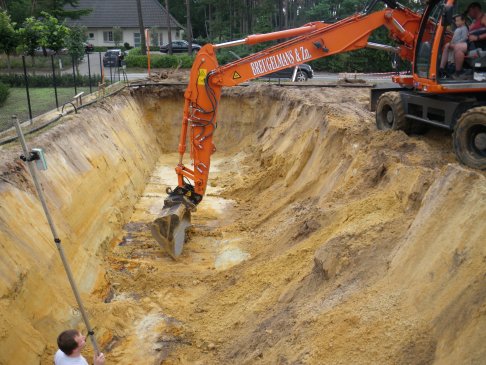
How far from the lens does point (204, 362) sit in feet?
22.1

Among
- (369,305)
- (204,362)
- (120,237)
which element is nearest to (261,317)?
(204,362)

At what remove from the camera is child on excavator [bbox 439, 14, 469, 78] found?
8531mm

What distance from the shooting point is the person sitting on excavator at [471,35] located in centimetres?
838

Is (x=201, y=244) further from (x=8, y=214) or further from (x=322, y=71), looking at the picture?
(x=322, y=71)

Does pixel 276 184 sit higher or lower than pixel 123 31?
lower

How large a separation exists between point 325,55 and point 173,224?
181 inches

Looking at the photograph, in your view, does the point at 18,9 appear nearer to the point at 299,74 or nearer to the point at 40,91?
the point at 40,91

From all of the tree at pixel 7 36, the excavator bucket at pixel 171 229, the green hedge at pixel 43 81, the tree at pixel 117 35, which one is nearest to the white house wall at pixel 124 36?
the tree at pixel 117 35

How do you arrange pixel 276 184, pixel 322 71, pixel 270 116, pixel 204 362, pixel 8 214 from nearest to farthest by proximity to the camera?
1. pixel 204 362
2. pixel 8 214
3. pixel 276 184
4. pixel 270 116
5. pixel 322 71

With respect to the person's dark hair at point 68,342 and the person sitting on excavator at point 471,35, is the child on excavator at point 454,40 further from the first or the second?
the person's dark hair at point 68,342

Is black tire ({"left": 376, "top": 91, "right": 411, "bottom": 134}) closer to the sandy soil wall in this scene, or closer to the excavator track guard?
the excavator track guard

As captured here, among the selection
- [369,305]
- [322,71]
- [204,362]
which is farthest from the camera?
[322,71]

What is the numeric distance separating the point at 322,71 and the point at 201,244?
97.9ft

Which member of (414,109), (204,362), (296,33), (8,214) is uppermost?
(296,33)
